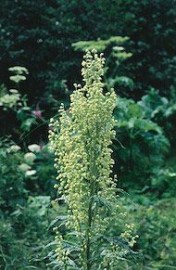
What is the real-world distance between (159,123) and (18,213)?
11.5 ft

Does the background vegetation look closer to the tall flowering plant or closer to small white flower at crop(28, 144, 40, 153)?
small white flower at crop(28, 144, 40, 153)

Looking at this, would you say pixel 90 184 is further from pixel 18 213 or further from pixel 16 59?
pixel 16 59

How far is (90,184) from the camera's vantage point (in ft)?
9.77

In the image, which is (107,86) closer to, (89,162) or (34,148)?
(34,148)

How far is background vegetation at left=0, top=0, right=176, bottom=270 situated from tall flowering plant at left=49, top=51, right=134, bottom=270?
190cm

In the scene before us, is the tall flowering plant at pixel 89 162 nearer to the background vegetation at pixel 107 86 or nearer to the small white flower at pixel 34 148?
the background vegetation at pixel 107 86

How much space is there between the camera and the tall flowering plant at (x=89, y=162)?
9.56 ft

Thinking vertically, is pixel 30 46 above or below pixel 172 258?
above

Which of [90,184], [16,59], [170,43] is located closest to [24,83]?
[16,59]

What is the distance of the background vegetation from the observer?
17.9ft

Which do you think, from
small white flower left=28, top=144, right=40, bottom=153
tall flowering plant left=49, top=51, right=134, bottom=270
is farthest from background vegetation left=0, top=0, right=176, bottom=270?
tall flowering plant left=49, top=51, right=134, bottom=270

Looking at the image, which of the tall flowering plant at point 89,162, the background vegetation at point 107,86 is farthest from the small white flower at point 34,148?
the tall flowering plant at point 89,162

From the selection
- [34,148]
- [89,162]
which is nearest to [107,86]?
[34,148]

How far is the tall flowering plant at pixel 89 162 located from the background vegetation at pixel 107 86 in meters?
1.90
